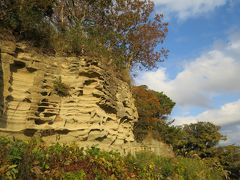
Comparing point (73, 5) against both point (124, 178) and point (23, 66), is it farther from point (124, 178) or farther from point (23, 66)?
point (124, 178)

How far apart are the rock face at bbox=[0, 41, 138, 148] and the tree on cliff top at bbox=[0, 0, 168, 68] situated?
112 centimetres

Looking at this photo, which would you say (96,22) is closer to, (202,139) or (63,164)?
(63,164)

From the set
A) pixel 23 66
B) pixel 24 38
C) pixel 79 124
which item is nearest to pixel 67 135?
pixel 79 124

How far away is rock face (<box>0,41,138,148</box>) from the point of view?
32.3ft

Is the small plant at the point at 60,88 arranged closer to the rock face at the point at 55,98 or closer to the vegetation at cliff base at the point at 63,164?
the rock face at the point at 55,98

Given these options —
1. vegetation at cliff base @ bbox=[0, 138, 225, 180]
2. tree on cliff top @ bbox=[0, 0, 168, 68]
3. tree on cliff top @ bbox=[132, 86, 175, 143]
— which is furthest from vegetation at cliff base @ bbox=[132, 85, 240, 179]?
vegetation at cliff base @ bbox=[0, 138, 225, 180]

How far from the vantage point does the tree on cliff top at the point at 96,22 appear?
36.7ft

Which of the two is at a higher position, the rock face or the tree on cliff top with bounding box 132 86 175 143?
the tree on cliff top with bounding box 132 86 175 143

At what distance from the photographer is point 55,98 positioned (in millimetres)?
11023

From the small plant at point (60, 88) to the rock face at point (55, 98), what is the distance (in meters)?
0.04

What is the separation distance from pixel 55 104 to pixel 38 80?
1.00 meters

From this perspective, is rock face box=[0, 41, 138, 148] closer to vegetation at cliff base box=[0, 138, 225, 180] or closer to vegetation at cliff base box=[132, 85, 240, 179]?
vegetation at cliff base box=[0, 138, 225, 180]

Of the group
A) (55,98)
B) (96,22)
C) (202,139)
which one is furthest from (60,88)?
(202,139)

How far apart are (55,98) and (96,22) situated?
10.1 metres
